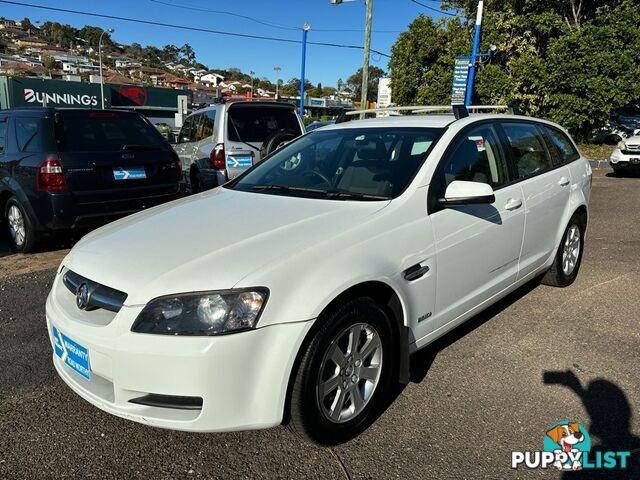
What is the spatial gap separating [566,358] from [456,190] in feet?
4.86

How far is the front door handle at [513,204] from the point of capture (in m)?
3.49

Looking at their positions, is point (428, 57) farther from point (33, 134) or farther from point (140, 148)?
point (33, 134)

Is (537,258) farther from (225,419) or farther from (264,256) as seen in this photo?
(225,419)

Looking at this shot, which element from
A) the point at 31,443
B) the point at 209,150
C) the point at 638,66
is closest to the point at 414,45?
the point at 638,66

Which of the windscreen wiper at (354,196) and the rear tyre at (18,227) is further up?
the windscreen wiper at (354,196)

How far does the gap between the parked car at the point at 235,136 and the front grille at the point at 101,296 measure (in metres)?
4.93

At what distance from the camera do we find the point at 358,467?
2.36 meters

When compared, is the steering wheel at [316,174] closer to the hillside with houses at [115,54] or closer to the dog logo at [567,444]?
the dog logo at [567,444]

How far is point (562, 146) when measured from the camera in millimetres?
4703

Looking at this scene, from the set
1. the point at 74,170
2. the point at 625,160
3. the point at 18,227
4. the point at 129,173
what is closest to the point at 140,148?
the point at 129,173

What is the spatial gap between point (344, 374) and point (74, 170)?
13.6 ft

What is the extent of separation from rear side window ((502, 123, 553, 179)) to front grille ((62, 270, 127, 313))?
2.89 metres

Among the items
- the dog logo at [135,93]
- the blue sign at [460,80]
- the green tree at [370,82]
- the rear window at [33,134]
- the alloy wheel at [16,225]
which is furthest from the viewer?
the green tree at [370,82]

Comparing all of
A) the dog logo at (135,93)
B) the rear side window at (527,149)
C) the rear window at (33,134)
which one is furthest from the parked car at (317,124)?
the dog logo at (135,93)
